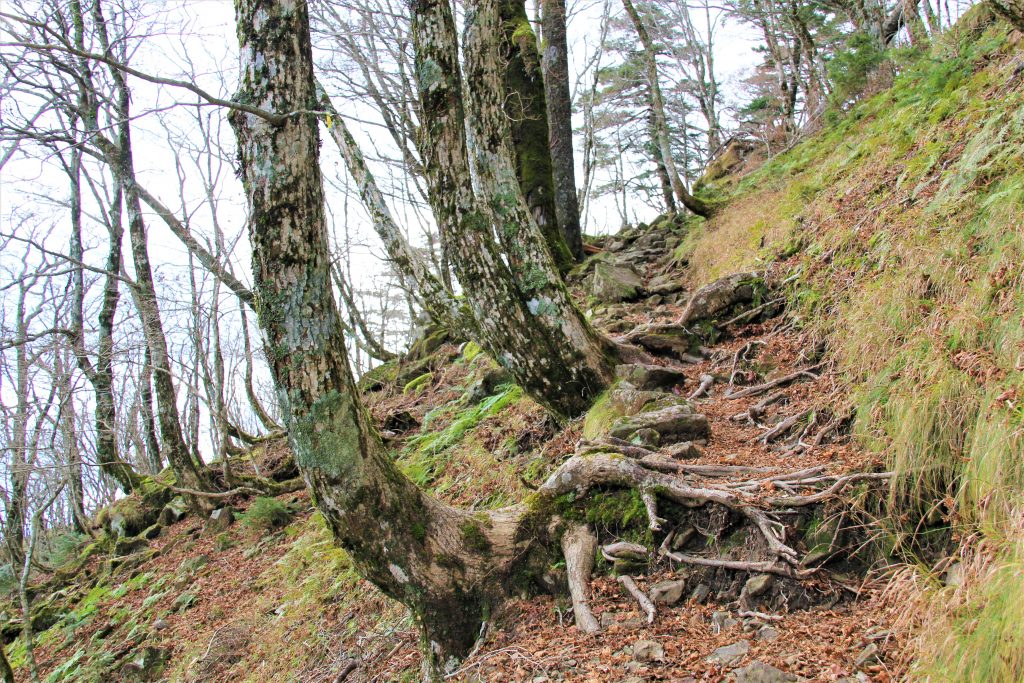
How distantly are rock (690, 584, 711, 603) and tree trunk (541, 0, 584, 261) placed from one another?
25.4 feet

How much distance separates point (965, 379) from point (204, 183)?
17.6 m

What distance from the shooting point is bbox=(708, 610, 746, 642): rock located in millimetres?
2581

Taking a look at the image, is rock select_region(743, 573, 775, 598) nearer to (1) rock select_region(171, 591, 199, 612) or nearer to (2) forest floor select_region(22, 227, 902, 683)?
(2) forest floor select_region(22, 227, 902, 683)

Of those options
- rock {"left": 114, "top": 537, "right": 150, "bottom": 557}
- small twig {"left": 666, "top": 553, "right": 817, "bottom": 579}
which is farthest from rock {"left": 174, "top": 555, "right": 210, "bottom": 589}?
small twig {"left": 666, "top": 553, "right": 817, "bottom": 579}

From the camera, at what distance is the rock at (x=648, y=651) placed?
8.23 ft

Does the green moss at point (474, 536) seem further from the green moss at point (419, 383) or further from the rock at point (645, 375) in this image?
the green moss at point (419, 383)

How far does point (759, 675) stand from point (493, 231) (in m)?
3.74

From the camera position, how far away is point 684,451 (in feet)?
12.5

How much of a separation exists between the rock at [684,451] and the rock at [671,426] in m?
0.22

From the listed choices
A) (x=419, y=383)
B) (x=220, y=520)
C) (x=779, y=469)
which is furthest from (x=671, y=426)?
(x=220, y=520)

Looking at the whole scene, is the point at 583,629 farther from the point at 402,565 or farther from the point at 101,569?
the point at 101,569

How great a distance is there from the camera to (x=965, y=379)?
2686 mm

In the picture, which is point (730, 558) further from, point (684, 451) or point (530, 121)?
point (530, 121)

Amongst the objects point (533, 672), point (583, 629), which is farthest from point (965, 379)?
point (533, 672)
